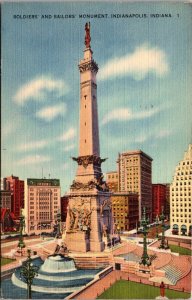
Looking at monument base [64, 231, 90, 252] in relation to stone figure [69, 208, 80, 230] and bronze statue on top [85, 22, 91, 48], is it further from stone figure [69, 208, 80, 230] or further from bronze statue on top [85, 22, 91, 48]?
bronze statue on top [85, 22, 91, 48]

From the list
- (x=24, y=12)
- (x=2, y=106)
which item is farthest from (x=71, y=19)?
(x=2, y=106)

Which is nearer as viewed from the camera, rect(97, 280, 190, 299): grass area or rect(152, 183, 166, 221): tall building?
rect(97, 280, 190, 299): grass area

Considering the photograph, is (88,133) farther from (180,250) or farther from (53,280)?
(53,280)

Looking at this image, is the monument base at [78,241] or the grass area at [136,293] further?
the monument base at [78,241]

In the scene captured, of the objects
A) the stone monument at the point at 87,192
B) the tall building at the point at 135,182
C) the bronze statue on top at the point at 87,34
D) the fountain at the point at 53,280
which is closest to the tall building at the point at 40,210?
the stone monument at the point at 87,192

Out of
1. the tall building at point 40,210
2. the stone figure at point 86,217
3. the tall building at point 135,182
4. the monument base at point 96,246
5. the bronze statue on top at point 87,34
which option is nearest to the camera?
the bronze statue on top at point 87,34

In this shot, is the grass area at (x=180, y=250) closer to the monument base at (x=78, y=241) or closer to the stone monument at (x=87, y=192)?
the stone monument at (x=87, y=192)

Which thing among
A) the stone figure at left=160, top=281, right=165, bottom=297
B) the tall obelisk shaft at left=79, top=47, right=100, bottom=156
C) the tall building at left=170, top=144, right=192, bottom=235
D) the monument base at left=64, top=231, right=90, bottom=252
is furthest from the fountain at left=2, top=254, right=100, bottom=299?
the tall obelisk shaft at left=79, top=47, right=100, bottom=156
